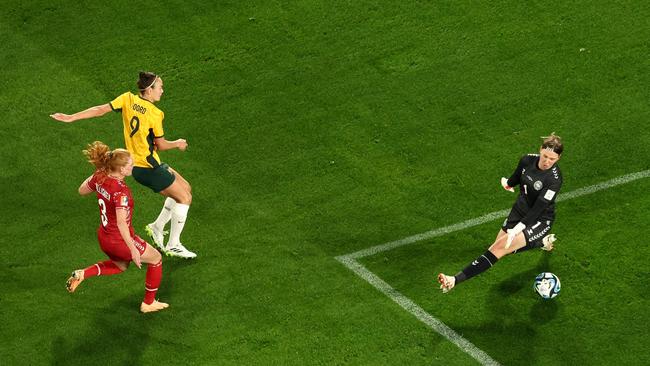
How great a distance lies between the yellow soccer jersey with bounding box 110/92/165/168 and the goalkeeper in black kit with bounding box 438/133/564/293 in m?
4.01

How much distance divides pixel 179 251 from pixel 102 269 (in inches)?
56.9

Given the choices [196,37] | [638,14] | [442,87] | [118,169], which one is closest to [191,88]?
[196,37]

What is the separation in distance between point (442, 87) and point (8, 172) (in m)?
6.78

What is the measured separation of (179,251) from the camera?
46.6 ft

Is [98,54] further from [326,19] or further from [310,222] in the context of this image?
[310,222]

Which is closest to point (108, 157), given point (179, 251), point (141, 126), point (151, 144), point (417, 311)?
point (141, 126)

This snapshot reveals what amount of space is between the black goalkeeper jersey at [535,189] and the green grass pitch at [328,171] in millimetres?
847

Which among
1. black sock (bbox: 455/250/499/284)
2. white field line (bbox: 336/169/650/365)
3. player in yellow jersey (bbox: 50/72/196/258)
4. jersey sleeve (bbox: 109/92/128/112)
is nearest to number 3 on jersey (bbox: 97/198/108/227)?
player in yellow jersey (bbox: 50/72/196/258)

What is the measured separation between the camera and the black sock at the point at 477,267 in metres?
13.1

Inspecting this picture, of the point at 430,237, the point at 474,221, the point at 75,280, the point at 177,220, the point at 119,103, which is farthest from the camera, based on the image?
the point at 474,221

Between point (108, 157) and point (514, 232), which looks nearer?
point (108, 157)

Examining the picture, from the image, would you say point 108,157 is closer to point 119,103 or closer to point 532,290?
point 119,103

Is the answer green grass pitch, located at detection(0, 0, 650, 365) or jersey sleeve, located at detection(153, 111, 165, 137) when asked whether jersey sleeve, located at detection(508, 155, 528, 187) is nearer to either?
green grass pitch, located at detection(0, 0, 650, 365)

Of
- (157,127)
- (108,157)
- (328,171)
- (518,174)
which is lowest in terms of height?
(328,171)
